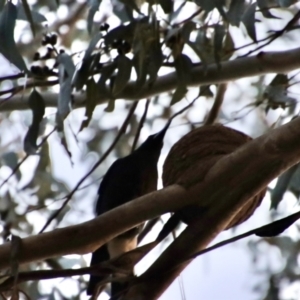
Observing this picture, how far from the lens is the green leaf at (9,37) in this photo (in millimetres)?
1641

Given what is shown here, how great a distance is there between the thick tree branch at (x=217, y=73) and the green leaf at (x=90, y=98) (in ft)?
0.33

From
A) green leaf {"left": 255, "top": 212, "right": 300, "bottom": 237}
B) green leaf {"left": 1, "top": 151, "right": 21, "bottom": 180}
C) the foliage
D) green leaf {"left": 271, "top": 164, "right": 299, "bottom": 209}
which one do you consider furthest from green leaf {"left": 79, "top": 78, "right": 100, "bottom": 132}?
green leaf {"left": 1, "top": 151, "right": 21, "bottom": 180}

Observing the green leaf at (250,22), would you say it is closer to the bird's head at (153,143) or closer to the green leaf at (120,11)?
the green leaf at (120,11)

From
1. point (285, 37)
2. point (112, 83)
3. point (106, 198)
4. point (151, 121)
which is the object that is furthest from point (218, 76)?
point (151, 121)

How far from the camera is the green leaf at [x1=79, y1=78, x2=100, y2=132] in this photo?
1.84m

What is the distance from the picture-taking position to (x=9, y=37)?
1.65 meters

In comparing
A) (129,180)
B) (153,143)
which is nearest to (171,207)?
(129,180)

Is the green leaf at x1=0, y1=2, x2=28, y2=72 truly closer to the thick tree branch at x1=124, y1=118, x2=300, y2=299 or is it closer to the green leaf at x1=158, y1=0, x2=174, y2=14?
the green leaf at x1=158, y1=0, x2=174, y2=14

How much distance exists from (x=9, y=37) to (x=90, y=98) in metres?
0.30

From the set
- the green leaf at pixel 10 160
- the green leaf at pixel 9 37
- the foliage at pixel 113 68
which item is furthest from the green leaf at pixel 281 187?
the green leaf at pixel 10 160

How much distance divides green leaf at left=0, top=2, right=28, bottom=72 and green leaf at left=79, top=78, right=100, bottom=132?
0.23 m

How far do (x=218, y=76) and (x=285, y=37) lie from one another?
2.83 feet

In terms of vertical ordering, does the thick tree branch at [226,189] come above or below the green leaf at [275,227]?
above

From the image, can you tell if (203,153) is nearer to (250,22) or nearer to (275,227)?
(250,22)
